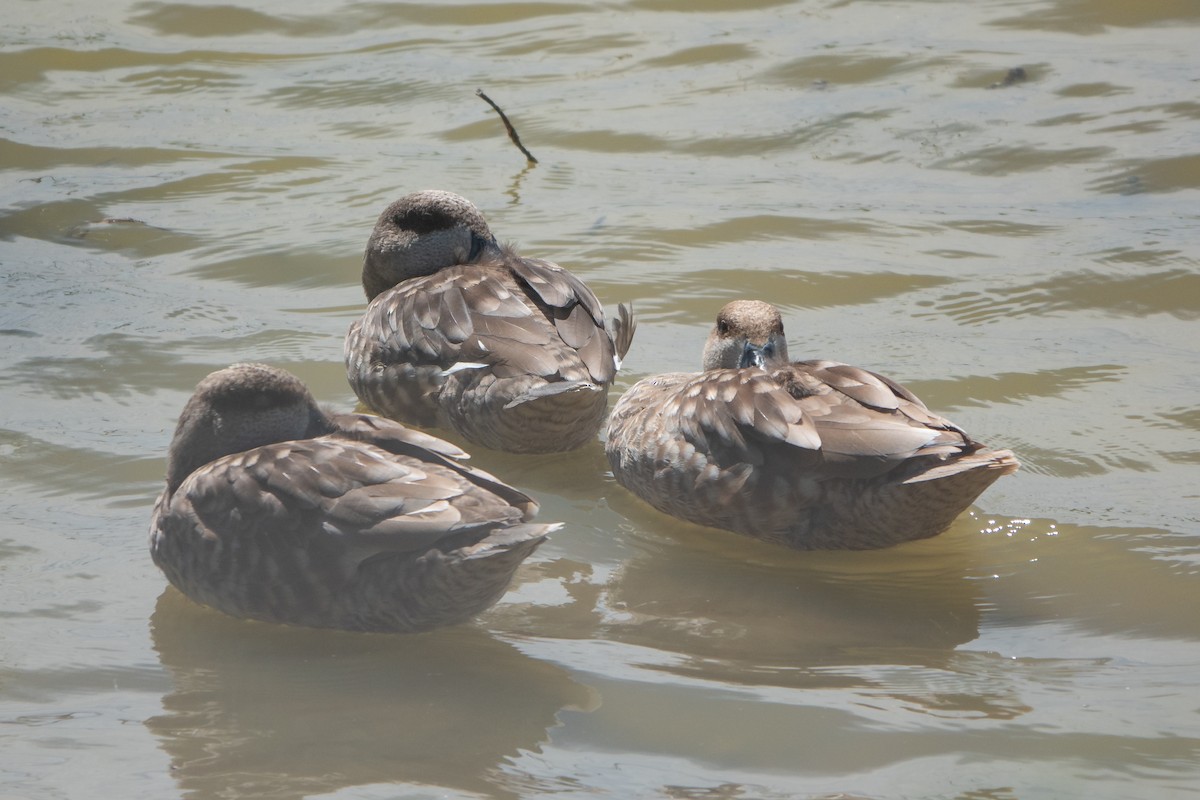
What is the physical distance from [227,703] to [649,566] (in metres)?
1.84

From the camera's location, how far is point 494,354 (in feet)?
22.7

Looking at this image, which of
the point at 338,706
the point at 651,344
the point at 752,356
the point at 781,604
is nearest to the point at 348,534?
the point at 338,706

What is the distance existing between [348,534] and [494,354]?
1.92 m

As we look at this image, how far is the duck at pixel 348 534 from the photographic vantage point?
16.8 ft

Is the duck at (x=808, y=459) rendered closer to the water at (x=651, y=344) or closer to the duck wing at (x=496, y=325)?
the water at (x=651, y=344)

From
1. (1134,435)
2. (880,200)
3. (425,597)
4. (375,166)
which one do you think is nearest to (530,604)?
(425,597)

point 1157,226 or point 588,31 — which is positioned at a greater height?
point 588,31

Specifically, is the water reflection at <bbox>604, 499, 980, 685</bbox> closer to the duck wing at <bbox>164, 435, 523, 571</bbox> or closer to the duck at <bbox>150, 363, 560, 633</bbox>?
the duck at <bbox>150, 363, 560, 633</bbox>

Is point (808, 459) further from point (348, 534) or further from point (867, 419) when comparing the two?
point (348, 534)

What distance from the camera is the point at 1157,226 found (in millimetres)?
9391

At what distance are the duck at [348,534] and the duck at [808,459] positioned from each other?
3.81 feet

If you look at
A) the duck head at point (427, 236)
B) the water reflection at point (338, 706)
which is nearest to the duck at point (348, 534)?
the water reflection at point (338, 706)

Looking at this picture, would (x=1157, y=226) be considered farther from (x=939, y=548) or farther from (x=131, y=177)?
(x=131, y=177)

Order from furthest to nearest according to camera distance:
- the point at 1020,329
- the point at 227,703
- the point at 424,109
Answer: the point at 424,109 → the point at 1020,329 → the point at 227,703
